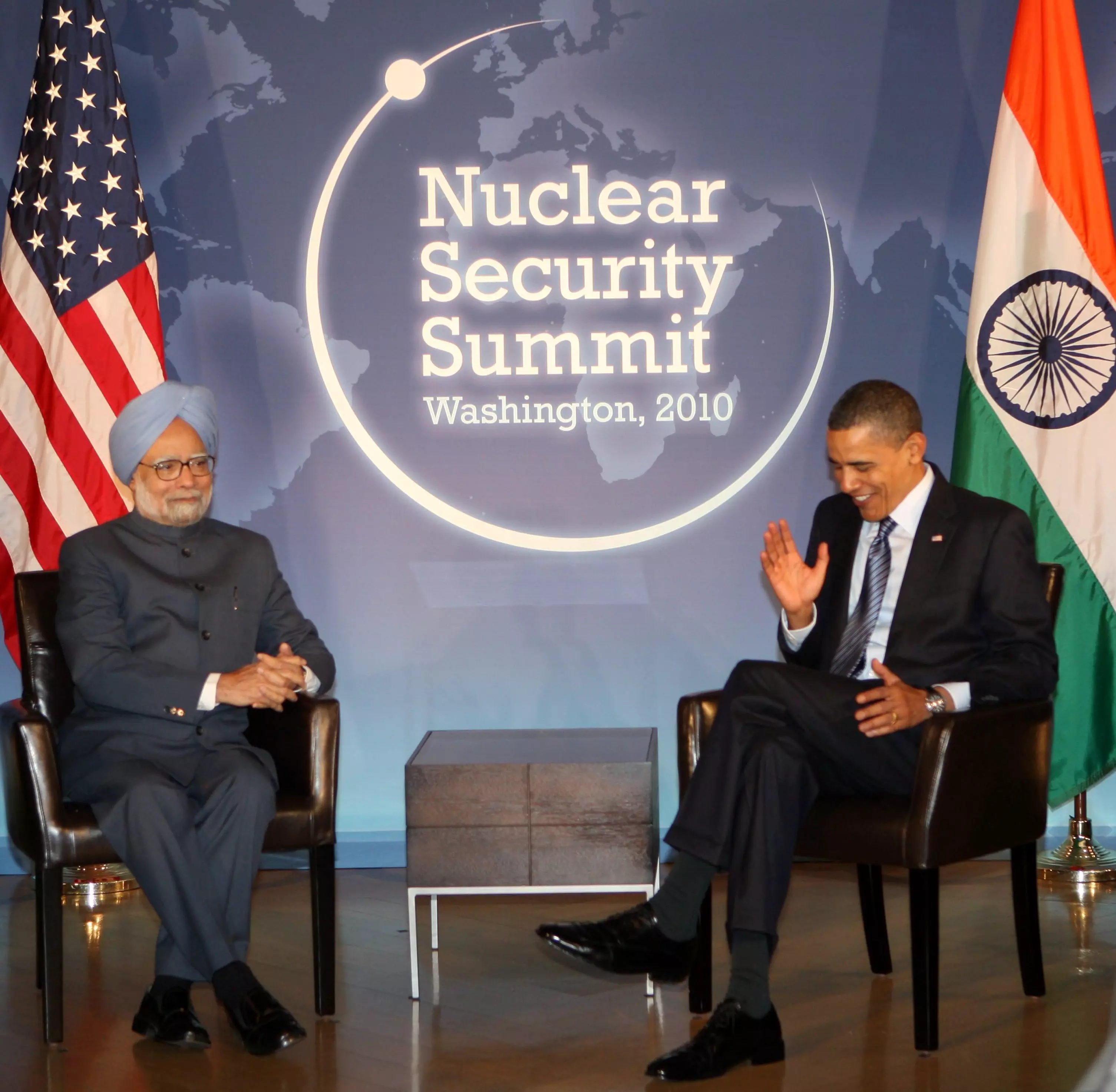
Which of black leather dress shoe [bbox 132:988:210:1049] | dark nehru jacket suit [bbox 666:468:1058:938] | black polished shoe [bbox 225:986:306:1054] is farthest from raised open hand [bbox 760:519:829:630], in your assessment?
black leather dress shoe [bbox 132:988:210:1049]

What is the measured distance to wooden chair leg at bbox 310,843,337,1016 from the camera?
335 centimetres

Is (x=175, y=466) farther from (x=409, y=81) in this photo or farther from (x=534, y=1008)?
(x=409, y=81)

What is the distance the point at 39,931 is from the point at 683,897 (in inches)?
62.0

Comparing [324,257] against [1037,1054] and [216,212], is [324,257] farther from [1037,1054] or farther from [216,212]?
[1037,1054]

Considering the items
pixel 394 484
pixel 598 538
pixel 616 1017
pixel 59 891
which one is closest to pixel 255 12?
pixel 394 484

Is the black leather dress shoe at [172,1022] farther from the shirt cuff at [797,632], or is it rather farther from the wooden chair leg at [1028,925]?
the wooden chair leg at [1028,925]

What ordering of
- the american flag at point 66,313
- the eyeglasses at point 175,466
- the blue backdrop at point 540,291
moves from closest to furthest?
the eyeglasses at point 175,466 < the american flag at point 66,313 < the blue backdrop at point 540,291

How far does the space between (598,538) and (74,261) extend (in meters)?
1.97

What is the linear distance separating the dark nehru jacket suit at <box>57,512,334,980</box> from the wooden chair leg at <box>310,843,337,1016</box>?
180 mm

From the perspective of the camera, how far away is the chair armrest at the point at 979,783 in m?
3.04

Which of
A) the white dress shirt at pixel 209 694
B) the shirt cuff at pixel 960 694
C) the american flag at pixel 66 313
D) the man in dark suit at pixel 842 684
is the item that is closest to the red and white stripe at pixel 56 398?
the american flag at pixel 66 313

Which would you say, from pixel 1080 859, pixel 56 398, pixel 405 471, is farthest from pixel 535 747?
pixel 56 398

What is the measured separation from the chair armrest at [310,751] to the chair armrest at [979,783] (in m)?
1.33

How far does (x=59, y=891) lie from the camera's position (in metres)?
3.22
